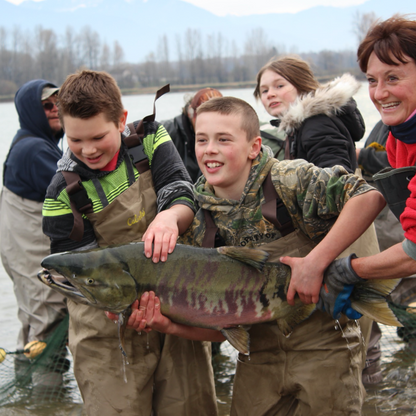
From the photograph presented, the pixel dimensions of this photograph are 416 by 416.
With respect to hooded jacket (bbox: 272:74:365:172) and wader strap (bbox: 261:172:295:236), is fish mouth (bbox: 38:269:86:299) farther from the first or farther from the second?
hooded jacket (bbox: 272:74:365:172)

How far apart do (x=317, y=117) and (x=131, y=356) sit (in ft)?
8.39

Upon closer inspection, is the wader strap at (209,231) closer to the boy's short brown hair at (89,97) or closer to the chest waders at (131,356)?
the chest waders at (131,356)

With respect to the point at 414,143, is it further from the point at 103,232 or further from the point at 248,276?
the point at 103,232

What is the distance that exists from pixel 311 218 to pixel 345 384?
1.08 meters

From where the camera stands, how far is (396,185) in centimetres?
261

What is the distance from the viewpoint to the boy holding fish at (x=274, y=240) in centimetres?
297

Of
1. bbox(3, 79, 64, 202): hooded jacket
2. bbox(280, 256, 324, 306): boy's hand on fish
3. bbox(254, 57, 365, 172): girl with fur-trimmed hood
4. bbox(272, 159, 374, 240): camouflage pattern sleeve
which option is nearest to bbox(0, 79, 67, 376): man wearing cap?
bbox(3, 79, 64, 202): hooded jacket

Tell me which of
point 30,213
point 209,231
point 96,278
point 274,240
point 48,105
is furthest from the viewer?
point 48,105

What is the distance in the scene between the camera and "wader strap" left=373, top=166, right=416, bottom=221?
2566mm

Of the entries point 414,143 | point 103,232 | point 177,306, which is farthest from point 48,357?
point 414,143

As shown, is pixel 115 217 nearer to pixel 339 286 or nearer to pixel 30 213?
pixel 339 286

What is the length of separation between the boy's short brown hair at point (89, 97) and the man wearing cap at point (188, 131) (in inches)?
82.5

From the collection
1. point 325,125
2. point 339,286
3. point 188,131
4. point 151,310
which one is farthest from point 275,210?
point 188,131

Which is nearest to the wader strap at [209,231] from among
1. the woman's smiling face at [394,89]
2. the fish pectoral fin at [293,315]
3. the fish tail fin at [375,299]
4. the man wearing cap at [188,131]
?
the fish pectoral fin at [293,315]
